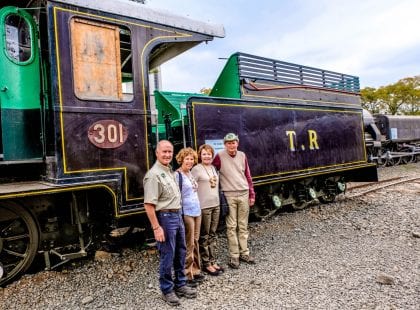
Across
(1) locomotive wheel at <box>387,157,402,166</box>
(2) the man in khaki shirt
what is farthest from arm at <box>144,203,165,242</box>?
(1) locomotive wheel at <box>387,157,402,166</box>

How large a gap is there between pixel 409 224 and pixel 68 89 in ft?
17.4

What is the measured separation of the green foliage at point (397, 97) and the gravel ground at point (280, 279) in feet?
97.0

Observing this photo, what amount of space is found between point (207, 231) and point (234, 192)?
0.58m

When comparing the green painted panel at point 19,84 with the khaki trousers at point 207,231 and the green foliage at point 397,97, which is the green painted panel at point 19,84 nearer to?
the khaki trousers at point 207,231

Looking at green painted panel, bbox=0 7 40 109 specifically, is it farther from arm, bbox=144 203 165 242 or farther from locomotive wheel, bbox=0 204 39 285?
arm, bbox=144 203 165 242

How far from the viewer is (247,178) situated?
4.15m

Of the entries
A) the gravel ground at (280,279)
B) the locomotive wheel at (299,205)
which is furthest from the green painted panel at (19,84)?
the locomotive wheel at (299,205)

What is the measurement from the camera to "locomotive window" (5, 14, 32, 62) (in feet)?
11.0

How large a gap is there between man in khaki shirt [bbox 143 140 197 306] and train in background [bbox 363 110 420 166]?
45.2 ft

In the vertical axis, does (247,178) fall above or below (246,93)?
below

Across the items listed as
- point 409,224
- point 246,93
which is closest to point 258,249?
point 246,93

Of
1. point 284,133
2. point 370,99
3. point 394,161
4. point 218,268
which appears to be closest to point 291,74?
point 284,133

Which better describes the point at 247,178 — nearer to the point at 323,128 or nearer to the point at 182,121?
the point at 182,121

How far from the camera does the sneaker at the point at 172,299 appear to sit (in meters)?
3.02
